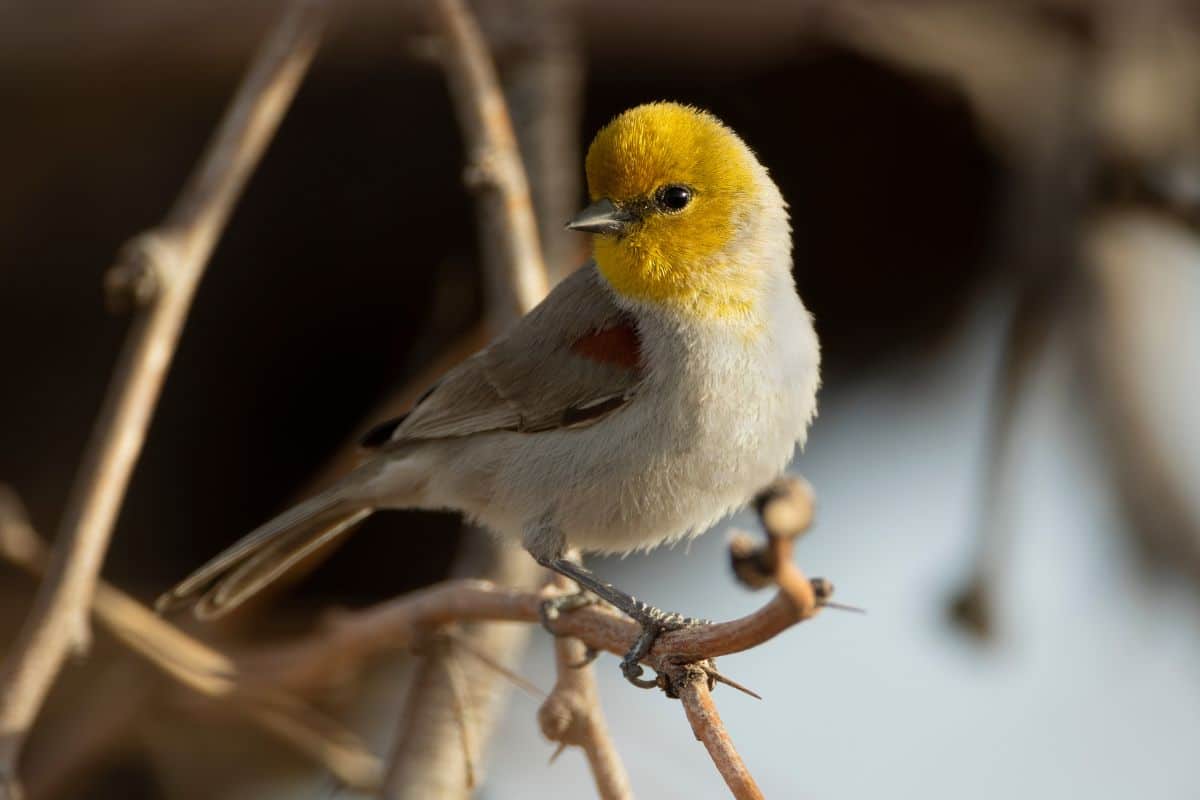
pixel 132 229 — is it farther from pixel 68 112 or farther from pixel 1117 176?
pixel 1117 176

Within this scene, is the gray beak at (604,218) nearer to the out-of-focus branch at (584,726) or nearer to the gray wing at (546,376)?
the gray wing at (546,376)

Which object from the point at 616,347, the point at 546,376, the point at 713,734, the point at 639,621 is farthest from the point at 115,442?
the point at 713,734

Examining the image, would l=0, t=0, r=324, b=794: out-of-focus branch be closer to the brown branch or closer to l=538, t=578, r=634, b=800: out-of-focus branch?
l=538, t=578, r=634, b=800: out-of-focus branch

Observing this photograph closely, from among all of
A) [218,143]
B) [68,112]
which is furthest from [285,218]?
[218,143]

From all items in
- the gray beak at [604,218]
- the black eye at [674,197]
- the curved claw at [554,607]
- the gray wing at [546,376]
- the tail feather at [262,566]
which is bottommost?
the tail feather at [262,566]

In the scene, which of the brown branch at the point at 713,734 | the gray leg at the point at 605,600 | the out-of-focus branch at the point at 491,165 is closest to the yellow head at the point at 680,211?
the out-of-focus branch at the point at 491,165

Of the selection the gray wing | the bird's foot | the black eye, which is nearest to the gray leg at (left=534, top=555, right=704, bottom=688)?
the bird's foot

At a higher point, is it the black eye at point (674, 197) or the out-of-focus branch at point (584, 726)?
the black eye at point (674, 197)
